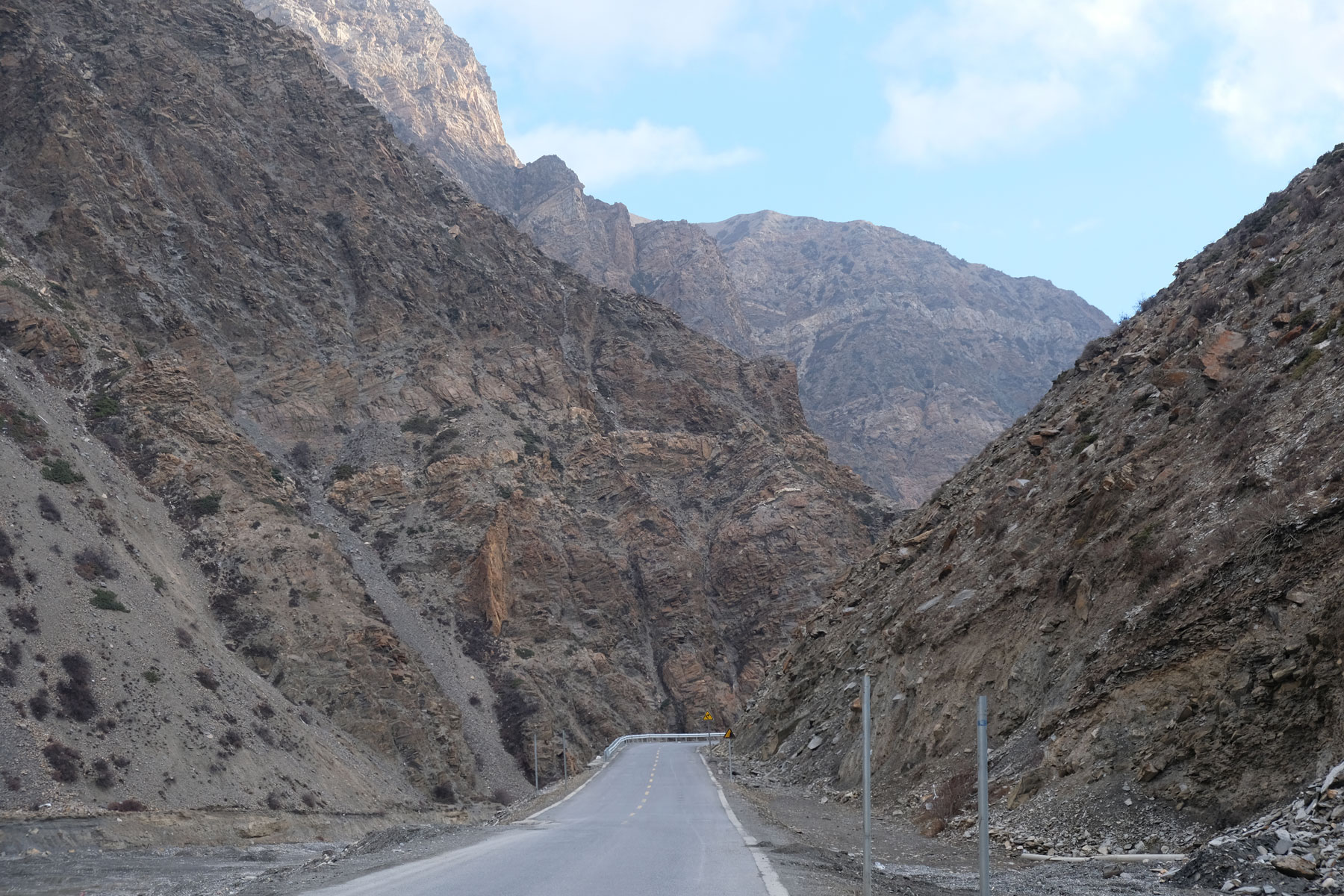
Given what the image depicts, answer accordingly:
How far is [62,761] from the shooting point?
A: 90.1ft

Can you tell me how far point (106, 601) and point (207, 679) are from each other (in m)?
4.47

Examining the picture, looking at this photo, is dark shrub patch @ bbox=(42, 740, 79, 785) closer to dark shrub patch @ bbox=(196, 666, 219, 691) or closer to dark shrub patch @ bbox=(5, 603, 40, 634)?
dark shrub patch @ bbox=(5, 603, 40, 634)

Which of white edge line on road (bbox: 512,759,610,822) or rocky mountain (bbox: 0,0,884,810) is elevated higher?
rocky mountain (bbox: 0,0,884,810)

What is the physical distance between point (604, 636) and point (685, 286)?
5155 inches

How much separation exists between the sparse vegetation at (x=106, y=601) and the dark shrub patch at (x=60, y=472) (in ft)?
24.5

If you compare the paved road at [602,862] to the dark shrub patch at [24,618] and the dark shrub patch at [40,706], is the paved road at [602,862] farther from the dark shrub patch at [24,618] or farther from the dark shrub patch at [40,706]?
the dark shrub patch at [24,618]

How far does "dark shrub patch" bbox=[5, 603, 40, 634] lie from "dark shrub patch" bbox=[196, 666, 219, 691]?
5877mm

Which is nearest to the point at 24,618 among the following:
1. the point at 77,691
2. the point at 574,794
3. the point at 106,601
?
the point at 106,601

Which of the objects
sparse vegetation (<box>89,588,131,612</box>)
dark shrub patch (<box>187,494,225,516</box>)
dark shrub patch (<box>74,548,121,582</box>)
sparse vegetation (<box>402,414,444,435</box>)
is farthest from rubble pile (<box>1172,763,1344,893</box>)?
sparse vegetation (<box>402,414,444,435</box>)

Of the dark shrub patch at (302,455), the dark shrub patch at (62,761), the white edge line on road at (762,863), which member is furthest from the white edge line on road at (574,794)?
the dark shrub patch at (302,455)

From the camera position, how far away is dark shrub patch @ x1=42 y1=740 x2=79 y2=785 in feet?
88.3

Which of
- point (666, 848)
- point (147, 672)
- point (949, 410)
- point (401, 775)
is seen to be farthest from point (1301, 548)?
point (949, 410)

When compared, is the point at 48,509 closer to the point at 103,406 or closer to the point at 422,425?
the point at 103,406

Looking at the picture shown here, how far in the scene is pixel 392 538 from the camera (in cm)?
6306
